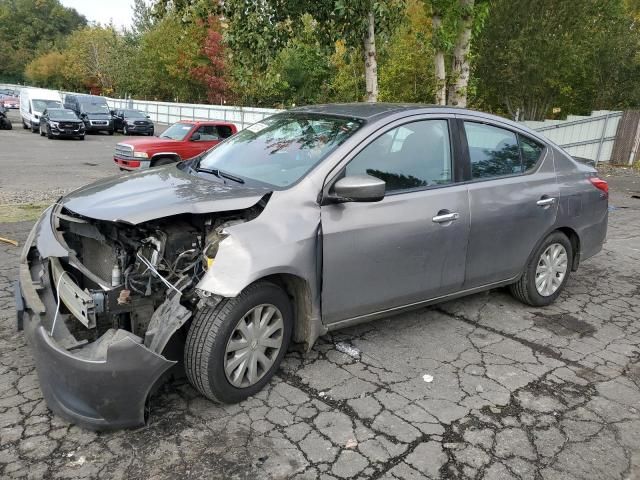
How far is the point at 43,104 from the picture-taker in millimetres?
25500

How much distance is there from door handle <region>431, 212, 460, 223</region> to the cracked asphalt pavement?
38.6 inches

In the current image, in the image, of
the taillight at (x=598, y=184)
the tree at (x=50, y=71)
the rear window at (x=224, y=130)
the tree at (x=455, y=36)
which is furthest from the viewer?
the tree at (x=50, y=71)

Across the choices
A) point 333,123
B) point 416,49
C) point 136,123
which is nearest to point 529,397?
point 333,123

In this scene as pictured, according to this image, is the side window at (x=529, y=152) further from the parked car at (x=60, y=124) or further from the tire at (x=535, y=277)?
the parked car at (x=60, y=124)

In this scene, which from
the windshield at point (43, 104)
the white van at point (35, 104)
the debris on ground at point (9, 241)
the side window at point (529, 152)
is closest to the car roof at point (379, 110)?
the side window at point (529, 152)

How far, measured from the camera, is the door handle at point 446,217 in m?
3.72

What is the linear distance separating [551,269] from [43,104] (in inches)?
1050

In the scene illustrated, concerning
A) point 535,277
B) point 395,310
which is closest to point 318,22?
point 535,277

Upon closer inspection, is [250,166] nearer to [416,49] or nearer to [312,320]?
[312,320]

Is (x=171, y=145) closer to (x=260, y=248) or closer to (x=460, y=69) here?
(x=460, y=69)

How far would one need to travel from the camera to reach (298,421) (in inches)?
120

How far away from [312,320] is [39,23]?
10092 cm

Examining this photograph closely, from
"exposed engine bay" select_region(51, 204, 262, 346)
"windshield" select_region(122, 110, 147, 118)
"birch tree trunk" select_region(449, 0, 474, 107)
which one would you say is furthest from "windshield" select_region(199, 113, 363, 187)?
"windshield" select_region(122, 110, 147, 118)

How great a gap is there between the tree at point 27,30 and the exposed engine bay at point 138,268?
91.6 m
